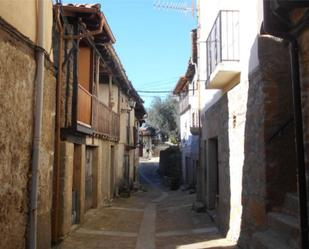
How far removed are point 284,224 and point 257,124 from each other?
2.05 m

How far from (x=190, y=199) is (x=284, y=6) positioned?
50.7 ft

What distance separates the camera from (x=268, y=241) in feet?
21.7

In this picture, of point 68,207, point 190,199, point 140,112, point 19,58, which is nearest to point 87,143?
point 68,207

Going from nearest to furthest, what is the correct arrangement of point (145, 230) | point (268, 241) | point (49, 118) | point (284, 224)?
point (284, 224) → point (268, 241) → point (49, 118) → point (145, 230)

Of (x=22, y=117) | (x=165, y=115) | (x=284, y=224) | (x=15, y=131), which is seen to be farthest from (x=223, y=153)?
(x=165, y=115)

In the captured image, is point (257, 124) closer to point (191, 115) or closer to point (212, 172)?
point (212, 172)

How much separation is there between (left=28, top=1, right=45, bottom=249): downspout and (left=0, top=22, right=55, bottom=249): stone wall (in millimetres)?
90

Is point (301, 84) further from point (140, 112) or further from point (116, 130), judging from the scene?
point (140, 112)

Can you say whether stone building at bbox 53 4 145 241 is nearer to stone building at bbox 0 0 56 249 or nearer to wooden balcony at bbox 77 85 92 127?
wooden balcony at bbox 77 85 92 127

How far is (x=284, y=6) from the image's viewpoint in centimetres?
518

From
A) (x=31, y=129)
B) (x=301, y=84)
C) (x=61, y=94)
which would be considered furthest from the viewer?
(x=61, y=94)

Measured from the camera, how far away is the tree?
171ft

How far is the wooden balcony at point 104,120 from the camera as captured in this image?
1370 centimetres

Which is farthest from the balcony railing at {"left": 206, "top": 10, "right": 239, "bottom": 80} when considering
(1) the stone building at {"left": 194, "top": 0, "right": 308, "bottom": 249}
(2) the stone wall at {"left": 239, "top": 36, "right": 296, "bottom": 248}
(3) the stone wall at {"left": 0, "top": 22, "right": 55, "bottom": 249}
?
(3) the stone wall at {"left": 0, "top": 22, "right": 55, "bottom": 249}
